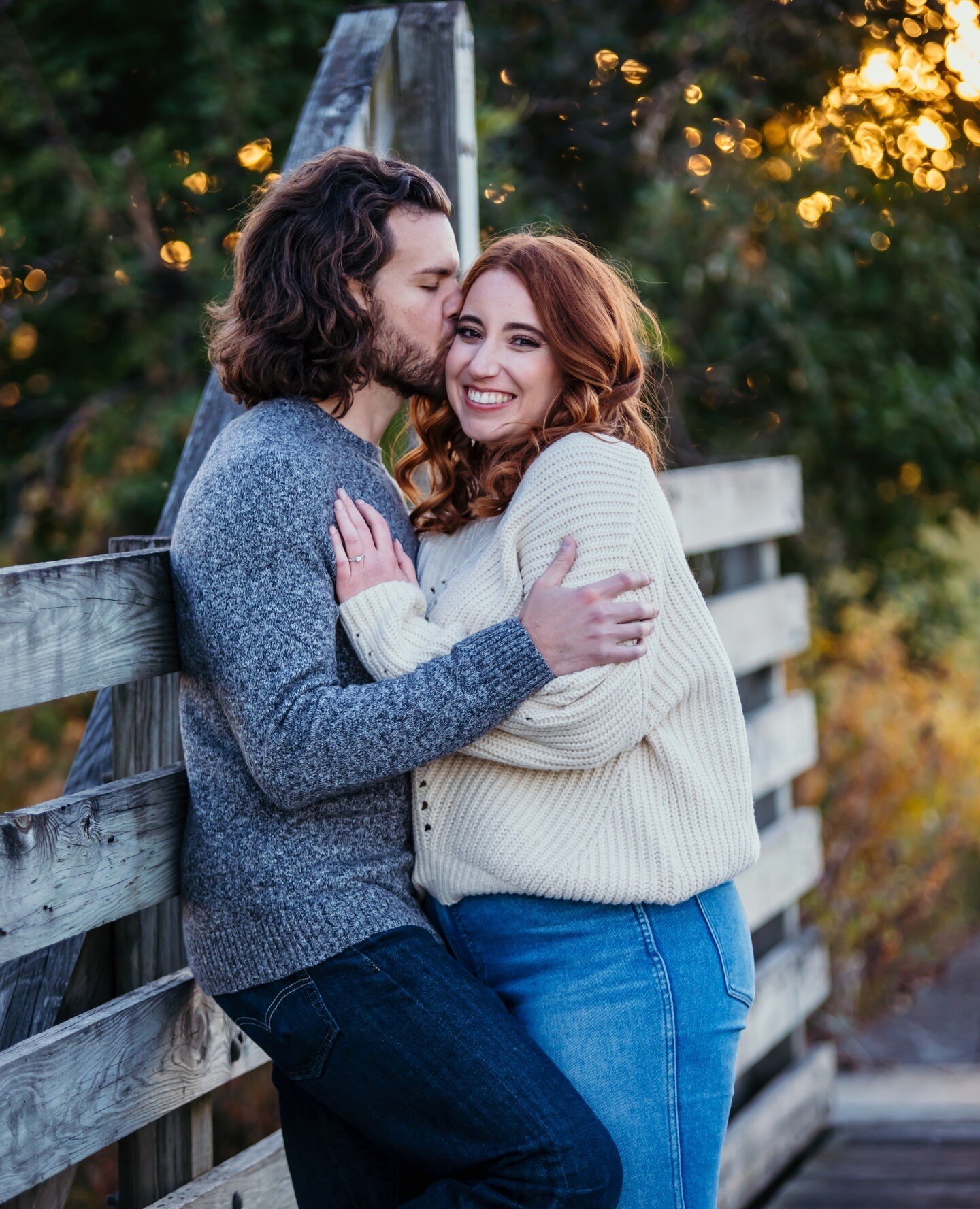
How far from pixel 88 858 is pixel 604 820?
67cm

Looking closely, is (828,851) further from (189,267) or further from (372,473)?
(372,473)

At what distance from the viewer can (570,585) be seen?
1.77 meters

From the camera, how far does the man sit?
165 centimetres

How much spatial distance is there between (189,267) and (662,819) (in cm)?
261

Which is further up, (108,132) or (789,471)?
(108,132)

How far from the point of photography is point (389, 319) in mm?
2002

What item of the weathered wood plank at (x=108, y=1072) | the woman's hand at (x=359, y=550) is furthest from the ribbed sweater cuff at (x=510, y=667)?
the weathered wood plank at (x=108, y=1072)

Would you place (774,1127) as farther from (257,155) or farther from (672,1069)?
(257,155)

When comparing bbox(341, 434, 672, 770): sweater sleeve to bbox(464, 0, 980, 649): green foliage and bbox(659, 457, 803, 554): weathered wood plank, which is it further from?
bbox(464, 0, 980, 649): green foliage

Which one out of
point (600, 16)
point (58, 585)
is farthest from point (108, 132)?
point (58, 585)

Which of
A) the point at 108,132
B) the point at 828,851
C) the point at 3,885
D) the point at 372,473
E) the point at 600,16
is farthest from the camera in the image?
the point at 828,851

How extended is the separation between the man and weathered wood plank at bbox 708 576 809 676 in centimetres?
164

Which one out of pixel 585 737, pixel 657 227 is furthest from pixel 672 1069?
pixel 657 227

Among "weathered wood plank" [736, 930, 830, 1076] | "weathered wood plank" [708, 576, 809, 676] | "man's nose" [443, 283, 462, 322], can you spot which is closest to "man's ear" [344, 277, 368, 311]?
"man's nose" [443, 283, 462, 322]
